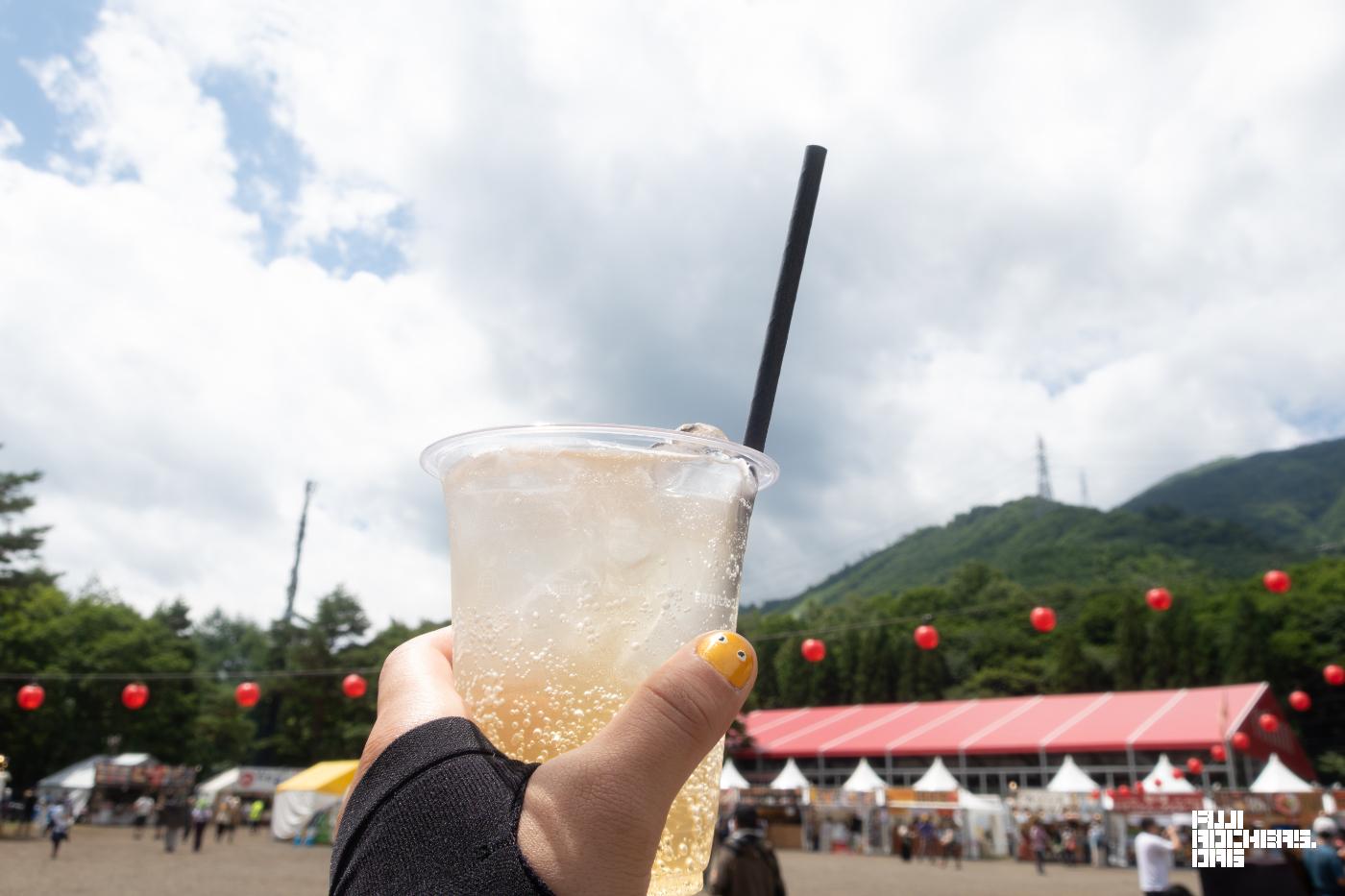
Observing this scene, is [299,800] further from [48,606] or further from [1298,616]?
[1298,616]

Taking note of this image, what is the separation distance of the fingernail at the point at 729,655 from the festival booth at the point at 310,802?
94.9 feet

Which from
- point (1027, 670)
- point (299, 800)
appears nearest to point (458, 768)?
point (299, 800)

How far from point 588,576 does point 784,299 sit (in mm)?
579

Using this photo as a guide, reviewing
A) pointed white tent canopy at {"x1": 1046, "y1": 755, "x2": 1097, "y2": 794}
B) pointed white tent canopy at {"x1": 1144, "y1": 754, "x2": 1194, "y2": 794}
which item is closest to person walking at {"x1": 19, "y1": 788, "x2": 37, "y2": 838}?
pointed white tent canopy at {"x1": 1046, "y1": 755, "x2": 1097, "y2": 794}

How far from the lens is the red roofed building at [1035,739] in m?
31.1

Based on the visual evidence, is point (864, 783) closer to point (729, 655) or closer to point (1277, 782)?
point (1277, 782)

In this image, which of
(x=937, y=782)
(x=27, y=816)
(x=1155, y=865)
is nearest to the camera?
(x=1155, y=865)

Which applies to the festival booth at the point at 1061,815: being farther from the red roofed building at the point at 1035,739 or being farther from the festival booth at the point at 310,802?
the festival booth at the point at 310,802

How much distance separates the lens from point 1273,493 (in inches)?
6452

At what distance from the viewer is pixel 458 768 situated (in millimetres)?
1046

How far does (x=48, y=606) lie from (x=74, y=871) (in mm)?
32027

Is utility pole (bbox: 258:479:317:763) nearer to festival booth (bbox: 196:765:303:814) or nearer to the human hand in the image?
festival booth (bbox: 196:765:303:814)

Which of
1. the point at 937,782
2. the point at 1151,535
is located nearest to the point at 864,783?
the point at 937,782

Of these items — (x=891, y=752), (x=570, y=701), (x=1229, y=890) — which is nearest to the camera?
(x=570, y=701)
